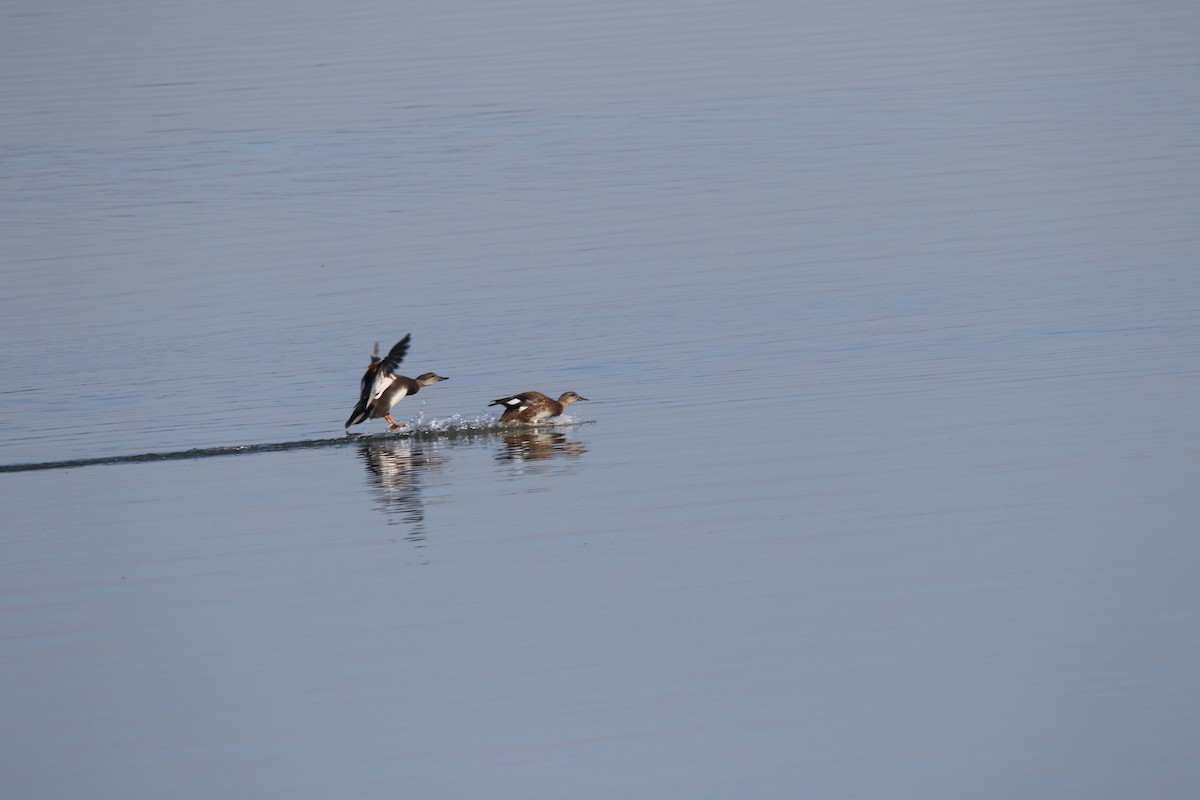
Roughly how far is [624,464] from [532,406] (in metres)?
2.30

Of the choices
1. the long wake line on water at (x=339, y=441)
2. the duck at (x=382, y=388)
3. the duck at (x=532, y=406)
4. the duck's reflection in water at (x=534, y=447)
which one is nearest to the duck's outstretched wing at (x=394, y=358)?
the duck at (x=382, y=388)

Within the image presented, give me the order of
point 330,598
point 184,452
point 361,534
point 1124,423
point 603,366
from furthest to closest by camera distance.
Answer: point 603,366 → point 184,452 → point 1124,423 → point 361,534 → point 330,598

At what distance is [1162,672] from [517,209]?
24.2 m

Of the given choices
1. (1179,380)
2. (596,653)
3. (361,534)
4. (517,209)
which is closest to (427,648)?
(596,653)

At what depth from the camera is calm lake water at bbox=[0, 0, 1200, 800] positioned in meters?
10.2

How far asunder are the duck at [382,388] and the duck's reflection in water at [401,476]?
1.11 ft

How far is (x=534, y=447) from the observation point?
58.3 ft

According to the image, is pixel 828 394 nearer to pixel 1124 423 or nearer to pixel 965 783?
pixel 1124 423

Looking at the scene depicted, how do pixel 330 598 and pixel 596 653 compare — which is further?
pixel 330 598

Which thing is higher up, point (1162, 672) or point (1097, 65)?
point (1097, 65)

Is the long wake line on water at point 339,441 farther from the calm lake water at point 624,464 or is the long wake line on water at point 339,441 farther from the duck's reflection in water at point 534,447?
the duck's reflection in water at point 534,447

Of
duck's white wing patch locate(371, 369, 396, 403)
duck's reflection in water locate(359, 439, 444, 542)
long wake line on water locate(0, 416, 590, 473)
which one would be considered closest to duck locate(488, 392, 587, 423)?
long wake line on water locate(0, 416, 590, 473)

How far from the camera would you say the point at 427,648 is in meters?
11.6

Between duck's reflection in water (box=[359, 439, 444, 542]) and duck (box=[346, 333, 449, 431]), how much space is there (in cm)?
34
